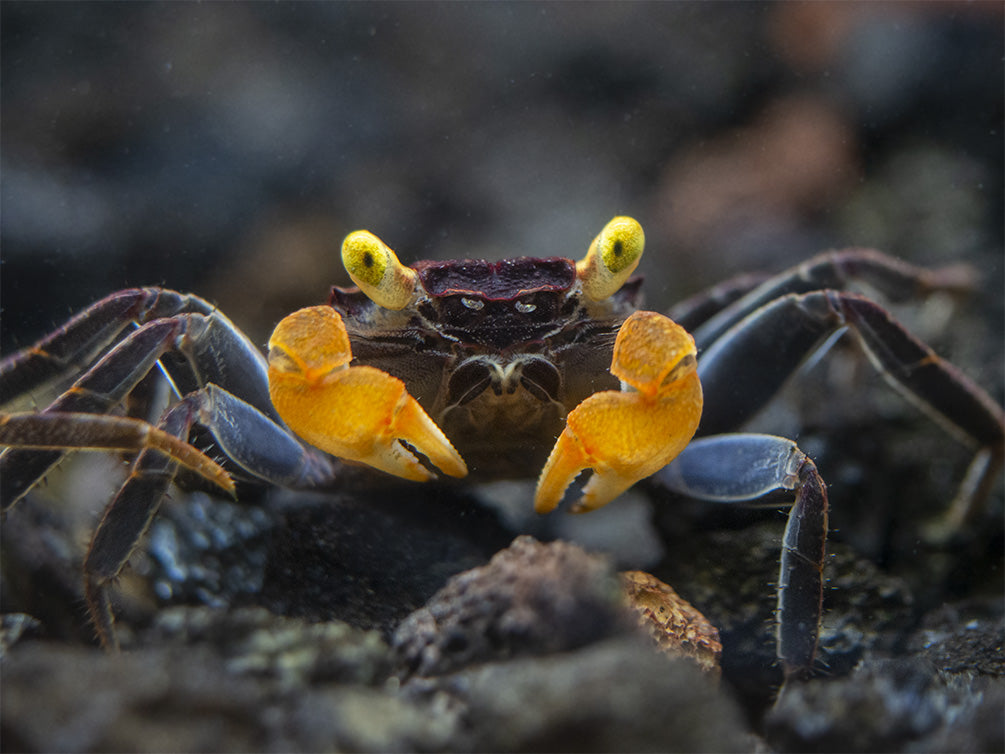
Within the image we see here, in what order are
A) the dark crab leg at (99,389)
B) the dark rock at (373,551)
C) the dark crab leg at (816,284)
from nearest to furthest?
the dark rock at (373,551) < the dark crab leg at (99,389) < the dark crab leg at (816,284)

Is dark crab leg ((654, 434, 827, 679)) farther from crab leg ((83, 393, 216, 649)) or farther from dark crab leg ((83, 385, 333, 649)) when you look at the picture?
crab leg ((83, 393, 216, 649))

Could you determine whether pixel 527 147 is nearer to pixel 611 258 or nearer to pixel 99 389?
pixel 611 258

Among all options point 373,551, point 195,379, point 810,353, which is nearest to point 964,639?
point 810,353

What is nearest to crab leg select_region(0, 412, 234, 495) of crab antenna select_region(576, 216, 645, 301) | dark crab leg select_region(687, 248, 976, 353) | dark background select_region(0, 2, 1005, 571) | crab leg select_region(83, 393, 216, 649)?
crab leg select_region(83, 393, 216, 649)

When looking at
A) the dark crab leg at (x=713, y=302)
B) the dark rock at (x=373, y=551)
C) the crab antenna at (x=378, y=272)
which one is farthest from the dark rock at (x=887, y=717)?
the dark crab leg at (x=713, y=302)

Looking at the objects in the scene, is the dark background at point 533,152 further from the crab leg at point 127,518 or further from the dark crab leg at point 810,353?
the crab leg at point 127,518
